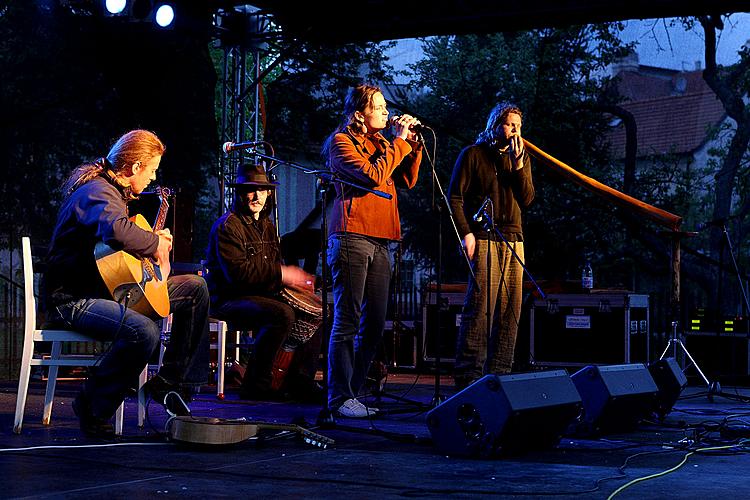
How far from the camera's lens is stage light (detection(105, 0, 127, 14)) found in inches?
346

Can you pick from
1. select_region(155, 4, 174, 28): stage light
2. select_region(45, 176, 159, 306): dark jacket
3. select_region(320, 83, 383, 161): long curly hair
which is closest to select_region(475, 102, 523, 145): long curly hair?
select_region(320, 83, 383, 161): long curly hair

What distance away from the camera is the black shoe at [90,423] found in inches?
171

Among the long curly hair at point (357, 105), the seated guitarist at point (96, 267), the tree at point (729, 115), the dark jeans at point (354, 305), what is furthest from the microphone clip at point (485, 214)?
the tree at point (729, 115)

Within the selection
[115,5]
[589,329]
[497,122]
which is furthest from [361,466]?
[115,5]

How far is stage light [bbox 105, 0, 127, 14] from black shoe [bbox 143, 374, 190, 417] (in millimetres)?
5037

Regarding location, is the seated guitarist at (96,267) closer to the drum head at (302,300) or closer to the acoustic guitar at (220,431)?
Result: the acoustic guitar at (220,431)

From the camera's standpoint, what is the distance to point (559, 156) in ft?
64.0

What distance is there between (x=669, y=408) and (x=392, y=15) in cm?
506

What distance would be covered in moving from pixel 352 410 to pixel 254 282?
1639 mm

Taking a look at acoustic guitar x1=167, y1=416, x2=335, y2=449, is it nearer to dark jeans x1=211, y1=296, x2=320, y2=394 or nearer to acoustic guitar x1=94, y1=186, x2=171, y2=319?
acoustic guitar x1=94, y1=186, x2=171, y2=319

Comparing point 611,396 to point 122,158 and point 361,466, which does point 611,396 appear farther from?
point 122,158

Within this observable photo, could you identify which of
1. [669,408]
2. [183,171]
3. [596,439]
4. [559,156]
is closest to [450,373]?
[669,408]

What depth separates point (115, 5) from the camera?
28.9 feet

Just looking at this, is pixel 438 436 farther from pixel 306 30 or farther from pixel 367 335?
pixel 306 30
